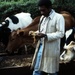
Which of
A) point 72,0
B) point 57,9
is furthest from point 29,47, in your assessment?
point 72,0

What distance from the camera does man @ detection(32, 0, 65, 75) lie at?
5.00 metres

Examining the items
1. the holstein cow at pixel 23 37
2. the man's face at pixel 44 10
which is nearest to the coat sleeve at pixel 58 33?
the man's face at pixel 44 10

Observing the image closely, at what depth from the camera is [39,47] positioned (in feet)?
17.2

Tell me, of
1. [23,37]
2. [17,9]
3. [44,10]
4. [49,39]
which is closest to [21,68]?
[23,37]

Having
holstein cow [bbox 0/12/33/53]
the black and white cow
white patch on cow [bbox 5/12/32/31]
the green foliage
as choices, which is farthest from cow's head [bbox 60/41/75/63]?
the green foliage

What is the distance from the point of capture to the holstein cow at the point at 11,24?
9.92 metres

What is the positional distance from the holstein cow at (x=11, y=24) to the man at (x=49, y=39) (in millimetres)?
4649

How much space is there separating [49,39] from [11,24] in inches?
215

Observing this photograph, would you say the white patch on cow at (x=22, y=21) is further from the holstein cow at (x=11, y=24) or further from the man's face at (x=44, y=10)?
the man's face at (x=44, y=10)

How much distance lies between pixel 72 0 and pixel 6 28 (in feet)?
10.5

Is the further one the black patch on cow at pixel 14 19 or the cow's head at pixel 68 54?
the black patch on cow at pixel 14 19

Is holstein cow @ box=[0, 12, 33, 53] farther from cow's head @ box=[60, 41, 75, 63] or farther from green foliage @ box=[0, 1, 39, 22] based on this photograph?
cow's head @ box=[60, 41, 75, 63]

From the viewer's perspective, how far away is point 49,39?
4957 millimetres

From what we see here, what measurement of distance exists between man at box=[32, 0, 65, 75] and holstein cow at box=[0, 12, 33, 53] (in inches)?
183
